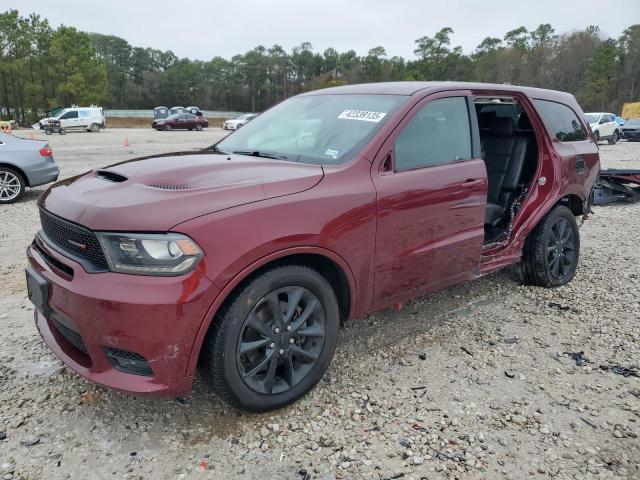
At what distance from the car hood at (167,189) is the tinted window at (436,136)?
2.24 ft

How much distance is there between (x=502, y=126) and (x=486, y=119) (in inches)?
7.5

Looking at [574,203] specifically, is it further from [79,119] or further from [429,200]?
[79,119]

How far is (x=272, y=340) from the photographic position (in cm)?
259

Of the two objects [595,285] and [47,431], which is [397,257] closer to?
[47,431]

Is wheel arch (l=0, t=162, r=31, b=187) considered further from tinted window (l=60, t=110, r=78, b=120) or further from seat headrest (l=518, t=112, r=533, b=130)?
tinted window (l=60, t=110, r=78, b=120)

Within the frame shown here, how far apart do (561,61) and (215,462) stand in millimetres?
81587

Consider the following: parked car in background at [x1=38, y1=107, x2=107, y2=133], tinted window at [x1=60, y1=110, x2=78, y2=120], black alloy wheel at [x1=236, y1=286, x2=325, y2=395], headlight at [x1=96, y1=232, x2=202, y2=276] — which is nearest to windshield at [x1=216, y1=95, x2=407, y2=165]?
black alloy wheel at [x1=236, y1=286, x2=325, y2=395]

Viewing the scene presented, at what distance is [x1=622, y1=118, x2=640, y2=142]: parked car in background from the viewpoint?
26502mm

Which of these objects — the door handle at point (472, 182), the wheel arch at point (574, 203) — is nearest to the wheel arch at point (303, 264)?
the door handle at point (472, 182)

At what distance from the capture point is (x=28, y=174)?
8594mm

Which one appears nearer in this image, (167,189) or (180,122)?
(167,189)

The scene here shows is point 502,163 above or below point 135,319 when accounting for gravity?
above

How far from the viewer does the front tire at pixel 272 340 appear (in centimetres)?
240

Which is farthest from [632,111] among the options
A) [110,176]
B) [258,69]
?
[258,69]
